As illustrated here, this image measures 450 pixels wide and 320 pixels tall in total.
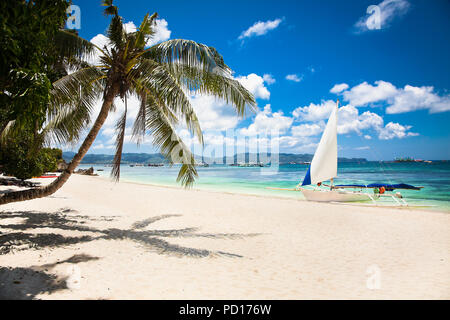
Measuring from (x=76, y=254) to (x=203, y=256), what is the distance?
2.45 meters

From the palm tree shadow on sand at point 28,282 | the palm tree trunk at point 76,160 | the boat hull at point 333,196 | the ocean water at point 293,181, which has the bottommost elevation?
the ocean water at point 293,181

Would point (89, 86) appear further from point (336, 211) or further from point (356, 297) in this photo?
point (336, 211)

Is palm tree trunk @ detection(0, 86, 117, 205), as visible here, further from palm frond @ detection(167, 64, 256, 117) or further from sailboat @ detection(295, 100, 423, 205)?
sailboat @ detection(295, 100, 423, 205)

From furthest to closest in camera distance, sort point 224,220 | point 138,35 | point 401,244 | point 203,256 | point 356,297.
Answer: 1. point 224,220
2. point 401,244
3. point 138,35
4. point 203,256
5. point 356,297

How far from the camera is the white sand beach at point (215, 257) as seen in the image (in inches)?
140

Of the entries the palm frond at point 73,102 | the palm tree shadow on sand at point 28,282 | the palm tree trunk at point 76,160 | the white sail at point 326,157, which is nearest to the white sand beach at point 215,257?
the palm tree shadow on sand at point 28,282

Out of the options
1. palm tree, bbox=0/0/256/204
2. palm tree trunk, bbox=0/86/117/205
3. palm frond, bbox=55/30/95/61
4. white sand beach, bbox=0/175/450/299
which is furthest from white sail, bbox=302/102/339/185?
palm frond, bbox=55/30/95/61

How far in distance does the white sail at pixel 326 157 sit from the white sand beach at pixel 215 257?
654 centimetres

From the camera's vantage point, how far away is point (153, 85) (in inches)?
209

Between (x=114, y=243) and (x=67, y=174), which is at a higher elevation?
(x=67, y=174)

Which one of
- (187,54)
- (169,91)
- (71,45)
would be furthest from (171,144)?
(71,45)

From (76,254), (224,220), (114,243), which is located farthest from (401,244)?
(76,254)

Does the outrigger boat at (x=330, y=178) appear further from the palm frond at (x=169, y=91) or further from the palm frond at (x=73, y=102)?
the palm frond at (x=73, y=102)
